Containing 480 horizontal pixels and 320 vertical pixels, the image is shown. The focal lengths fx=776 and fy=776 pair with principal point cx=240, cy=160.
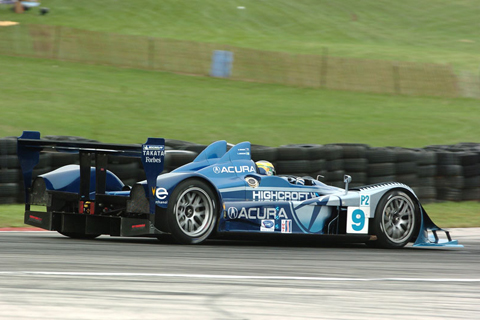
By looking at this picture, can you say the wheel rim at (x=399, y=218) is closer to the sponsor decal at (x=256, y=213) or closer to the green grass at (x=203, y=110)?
the sponsor decal at (x=256, y=213)

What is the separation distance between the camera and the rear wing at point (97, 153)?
8211mm

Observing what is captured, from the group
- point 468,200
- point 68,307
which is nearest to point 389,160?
point 468,200

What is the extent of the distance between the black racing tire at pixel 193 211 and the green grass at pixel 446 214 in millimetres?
3378

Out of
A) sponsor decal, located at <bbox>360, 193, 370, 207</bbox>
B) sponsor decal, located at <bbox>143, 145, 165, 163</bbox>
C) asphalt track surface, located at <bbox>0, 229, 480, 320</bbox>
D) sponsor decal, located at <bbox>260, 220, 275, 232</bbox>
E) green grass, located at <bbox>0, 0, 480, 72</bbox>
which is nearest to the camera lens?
asphalt track surface, located at <bbox>0, 229, 480, 320</bbox>

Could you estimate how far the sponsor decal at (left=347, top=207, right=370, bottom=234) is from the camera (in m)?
9.40

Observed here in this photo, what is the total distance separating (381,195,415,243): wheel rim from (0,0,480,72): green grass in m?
25.9

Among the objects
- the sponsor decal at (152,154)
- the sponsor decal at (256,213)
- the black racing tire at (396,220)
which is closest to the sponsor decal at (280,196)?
the sponsor decal at (256,213)

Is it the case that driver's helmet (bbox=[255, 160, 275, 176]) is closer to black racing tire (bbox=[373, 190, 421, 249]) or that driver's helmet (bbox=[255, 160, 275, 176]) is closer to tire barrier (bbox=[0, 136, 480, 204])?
black racing tire (bbox=[373, 190, 421, 249])

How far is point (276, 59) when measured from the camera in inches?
1155

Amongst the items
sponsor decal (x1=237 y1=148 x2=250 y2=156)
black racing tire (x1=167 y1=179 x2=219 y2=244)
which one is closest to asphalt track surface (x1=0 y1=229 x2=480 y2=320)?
black racing tire (x1=167 y1=179 x2=219 y2=244)

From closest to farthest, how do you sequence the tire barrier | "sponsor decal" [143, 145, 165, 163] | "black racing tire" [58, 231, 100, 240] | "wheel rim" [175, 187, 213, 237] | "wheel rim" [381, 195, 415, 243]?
"sponsor decal" [143, 145, 165, 163]
"wheel rim" [175, 187, 213, 237]
"black racing tire" [58, 231, 100, 240]
"wheel rim" [381, 195, 415, 243]
the tire barrier

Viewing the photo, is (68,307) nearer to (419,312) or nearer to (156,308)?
(156,308)

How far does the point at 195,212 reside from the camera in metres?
8.55

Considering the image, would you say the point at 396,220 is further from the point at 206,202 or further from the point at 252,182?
the point at 206,202
